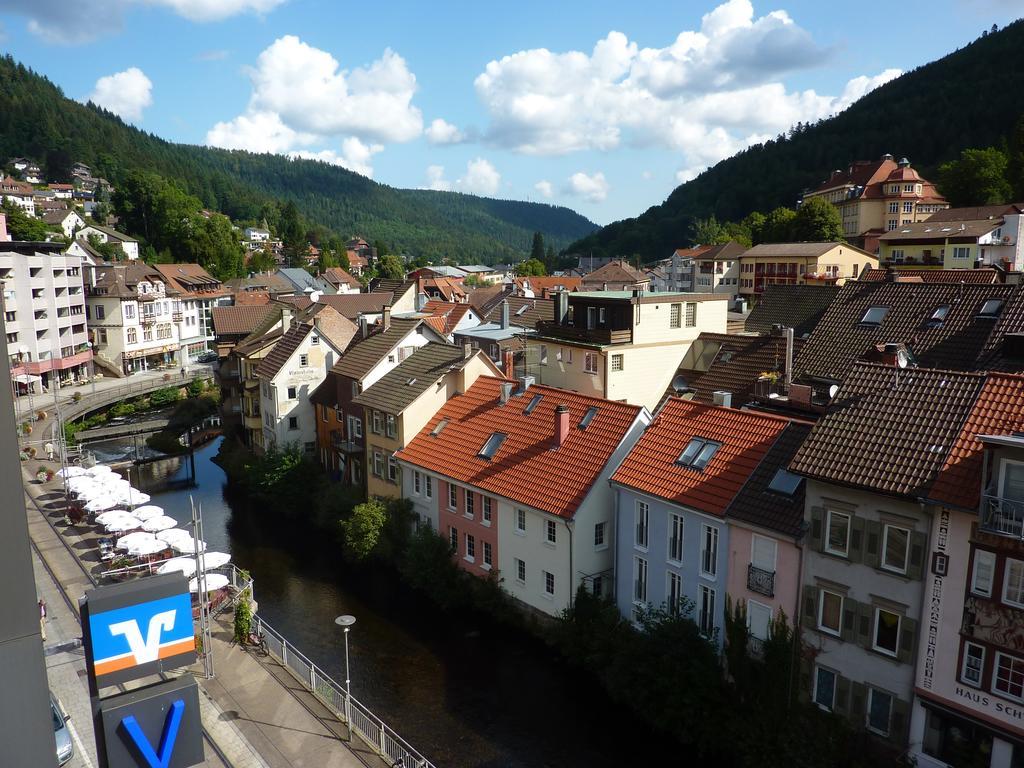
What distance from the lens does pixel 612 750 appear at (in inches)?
946

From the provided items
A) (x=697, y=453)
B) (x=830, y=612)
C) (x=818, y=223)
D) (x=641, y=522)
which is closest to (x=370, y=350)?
(x=641, y=522)

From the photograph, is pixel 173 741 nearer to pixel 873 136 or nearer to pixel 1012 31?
pixel 873 136

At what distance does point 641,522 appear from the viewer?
2697cm

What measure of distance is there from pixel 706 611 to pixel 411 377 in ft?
68.6

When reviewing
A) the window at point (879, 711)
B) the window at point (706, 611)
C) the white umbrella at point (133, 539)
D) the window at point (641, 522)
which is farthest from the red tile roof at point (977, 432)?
the white umbrella at point (133, 539)

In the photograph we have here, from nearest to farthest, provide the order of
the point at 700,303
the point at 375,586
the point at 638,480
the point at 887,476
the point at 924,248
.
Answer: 1. the point at 887,476
2. the point at 638,480
3. the point at 375,586
4. the point at 700,303
5. the point at 924,248

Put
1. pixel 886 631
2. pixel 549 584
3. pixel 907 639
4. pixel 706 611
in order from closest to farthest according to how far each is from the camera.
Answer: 1. pixel 907 639
2. pixel 886 631
3. pixel 706 611
4. pixel 549 584

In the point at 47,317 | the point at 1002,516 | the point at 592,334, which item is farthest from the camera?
the point at 47,317

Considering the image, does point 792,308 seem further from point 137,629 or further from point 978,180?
point 978,180

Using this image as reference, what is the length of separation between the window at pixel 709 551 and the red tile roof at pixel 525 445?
16.5 feet

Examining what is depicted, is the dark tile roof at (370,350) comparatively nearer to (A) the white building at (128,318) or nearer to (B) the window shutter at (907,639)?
(B) the window shutter at (907,639)

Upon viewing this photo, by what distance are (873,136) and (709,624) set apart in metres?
175

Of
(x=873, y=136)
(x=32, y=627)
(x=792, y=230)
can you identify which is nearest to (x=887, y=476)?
(x=32, y=627)

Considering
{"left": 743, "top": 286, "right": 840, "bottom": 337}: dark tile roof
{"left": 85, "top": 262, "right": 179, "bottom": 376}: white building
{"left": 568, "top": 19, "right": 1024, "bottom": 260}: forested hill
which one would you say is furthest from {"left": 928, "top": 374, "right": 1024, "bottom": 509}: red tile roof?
{"left": 568, "top": 19, "right": 1024, "bottom": 260}: forested hill
